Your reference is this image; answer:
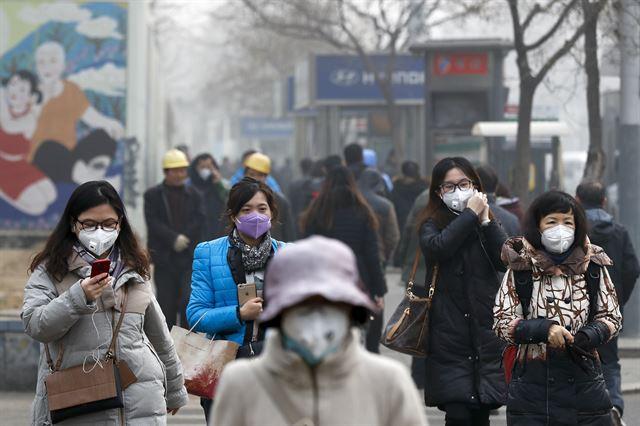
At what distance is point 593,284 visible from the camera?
6.28 m

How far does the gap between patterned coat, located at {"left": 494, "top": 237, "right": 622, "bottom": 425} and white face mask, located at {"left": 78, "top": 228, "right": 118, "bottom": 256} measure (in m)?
1.69

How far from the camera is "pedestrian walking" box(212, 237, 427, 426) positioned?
10.6 feet

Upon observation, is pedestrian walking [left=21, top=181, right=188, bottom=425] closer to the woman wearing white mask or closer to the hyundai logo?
the woman wearing white mask

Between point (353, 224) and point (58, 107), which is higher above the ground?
point (58, 107)

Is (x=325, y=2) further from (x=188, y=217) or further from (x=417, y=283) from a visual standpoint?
(x=417, y=283)

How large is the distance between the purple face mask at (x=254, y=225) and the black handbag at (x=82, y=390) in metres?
1.12

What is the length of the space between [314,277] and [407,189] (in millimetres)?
17001

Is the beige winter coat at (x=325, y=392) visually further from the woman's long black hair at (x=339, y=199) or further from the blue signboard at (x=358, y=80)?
→ the blue signboard at (x=358, y=80)

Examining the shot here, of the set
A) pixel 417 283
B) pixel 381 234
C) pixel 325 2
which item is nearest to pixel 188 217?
pixel 381 234

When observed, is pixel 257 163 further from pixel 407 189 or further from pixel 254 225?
pixel 407 189

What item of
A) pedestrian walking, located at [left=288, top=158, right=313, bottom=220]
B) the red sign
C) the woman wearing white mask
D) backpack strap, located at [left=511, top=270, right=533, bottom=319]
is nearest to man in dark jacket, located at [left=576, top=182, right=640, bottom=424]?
the woman wearing white mask

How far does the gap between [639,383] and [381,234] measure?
2.59 metres

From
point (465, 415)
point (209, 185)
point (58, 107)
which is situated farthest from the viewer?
point (58, 107)

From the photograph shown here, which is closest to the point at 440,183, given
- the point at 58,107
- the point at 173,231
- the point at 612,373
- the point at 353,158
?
the point at 612,373
